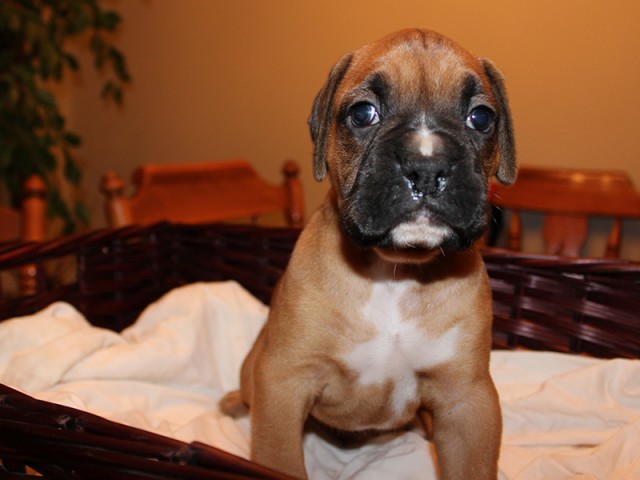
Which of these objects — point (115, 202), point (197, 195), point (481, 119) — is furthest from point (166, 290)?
point (481, 119)

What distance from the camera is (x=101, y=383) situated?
1883 millimetres

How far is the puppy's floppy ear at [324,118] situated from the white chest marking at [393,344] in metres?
0.27

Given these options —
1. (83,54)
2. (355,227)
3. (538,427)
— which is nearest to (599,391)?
(538,427)

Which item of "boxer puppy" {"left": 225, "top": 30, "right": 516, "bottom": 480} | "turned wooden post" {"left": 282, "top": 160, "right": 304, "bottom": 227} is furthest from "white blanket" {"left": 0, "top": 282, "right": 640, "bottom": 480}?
"turned wooden post" {"left": 282, "top": 160, "right": 304, "bottom": 227}

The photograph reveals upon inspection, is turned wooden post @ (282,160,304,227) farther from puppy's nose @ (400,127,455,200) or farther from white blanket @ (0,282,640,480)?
puppy's nose @ (400,127,455,200)

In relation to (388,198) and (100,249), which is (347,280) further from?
(100,249)

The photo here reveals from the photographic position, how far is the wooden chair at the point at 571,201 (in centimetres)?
266

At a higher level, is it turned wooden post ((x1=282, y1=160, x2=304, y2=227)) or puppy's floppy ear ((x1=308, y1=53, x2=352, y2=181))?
puppy's floppy ear ((x1=308, y1=53, x2=352, y2=181))

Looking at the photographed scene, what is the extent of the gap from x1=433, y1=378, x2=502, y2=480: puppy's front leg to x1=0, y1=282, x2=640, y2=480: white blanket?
207 millimetres

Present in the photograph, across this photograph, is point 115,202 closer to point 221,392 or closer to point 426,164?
point 221,392

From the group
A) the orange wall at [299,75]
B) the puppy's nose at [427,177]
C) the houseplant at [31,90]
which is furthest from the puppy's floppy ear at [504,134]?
the houseplant at [31,90]

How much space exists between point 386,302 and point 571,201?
1.51m

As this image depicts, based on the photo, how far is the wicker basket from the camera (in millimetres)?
1005

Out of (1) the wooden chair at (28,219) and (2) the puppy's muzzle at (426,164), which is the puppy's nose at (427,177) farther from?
(1) the wooden chair at (28,219)
